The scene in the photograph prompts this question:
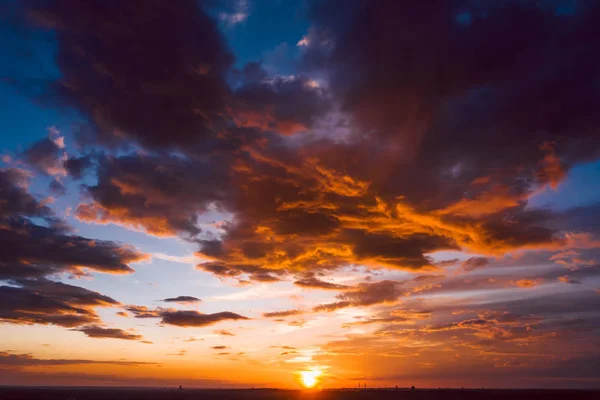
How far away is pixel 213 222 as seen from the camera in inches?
3654

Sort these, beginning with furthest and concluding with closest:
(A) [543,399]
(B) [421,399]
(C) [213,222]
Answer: (A) [543,399]
(B) [421,399]
(C) [213,222]

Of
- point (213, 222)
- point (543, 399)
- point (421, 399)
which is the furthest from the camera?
point (543, 399)

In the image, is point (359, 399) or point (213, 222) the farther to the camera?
point (359, 399)

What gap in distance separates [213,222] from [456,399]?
134 metres

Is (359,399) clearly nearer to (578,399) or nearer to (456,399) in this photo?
(456,399)

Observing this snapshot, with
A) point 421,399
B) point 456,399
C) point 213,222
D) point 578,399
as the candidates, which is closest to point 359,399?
point 421,399

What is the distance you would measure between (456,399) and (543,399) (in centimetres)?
4293

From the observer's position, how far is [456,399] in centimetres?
16250

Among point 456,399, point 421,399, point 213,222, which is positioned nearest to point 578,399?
point 456,399

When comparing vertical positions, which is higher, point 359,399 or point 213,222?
point 213,222

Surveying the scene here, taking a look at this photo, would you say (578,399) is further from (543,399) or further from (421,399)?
(421,399)

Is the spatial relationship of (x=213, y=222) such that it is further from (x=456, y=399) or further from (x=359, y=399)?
(x=456, y=399)

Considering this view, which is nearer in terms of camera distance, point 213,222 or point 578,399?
point 213,222

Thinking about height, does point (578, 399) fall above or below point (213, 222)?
below
